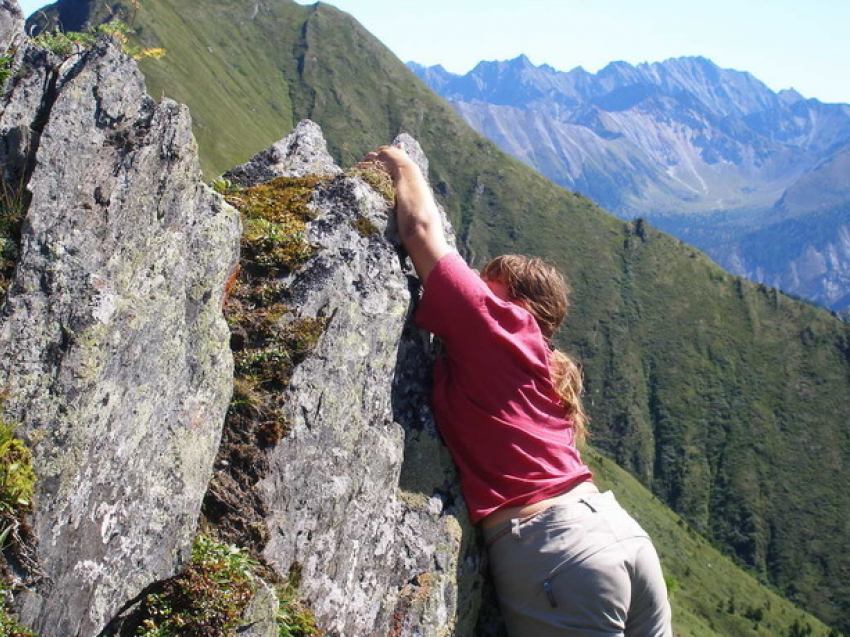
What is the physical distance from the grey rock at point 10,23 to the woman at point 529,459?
5580mm

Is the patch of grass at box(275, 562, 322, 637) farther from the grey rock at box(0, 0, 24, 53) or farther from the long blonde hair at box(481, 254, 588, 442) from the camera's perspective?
the grey rock at box(0, 0, 24, 53)

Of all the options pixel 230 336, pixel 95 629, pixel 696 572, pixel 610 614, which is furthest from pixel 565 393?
pixel 696 572

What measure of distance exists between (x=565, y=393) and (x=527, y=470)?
116 cm

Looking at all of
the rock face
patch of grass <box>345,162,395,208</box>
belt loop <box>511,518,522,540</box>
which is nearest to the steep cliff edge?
the rock face

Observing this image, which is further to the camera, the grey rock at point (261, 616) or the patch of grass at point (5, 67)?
the patch of grass at point (5, 67)

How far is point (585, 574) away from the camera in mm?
7102

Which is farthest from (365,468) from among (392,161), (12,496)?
(392,161)

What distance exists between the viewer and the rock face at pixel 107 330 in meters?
5.84

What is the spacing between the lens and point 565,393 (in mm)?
8391

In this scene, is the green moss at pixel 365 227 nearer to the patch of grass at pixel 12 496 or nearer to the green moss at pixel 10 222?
the green moss at pixel 10 222

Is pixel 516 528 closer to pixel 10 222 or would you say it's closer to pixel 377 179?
pixel 377 179

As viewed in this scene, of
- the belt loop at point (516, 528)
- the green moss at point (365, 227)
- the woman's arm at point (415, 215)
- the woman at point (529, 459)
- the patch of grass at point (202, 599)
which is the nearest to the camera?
the patch of grass at point (202, 599)

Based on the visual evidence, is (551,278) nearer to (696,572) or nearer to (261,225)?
(261,225)

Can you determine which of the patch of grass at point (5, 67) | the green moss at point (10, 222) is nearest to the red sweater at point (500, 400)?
the green moss at point (10, 222)
